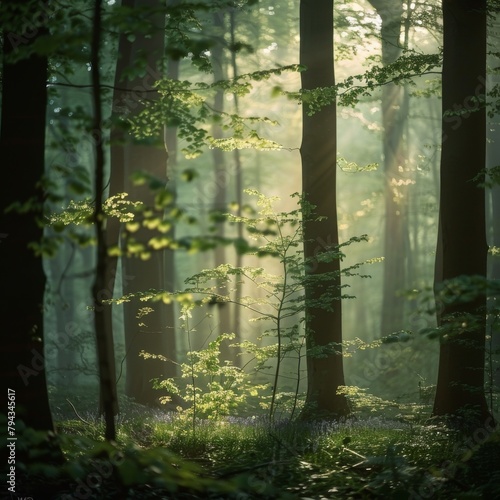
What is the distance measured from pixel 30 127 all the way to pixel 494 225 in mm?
21489

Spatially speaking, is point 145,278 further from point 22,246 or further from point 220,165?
point 220,165

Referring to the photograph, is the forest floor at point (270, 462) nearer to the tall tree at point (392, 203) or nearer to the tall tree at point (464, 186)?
the tall tree at point (464, 186)

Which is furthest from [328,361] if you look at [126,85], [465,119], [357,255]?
[357,255]

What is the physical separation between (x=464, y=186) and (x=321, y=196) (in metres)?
2.61

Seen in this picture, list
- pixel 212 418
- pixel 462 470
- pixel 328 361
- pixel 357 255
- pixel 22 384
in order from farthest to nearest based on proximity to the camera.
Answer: pixel 357 255 → pixel 328 361 → pixel 212 418 → pixel 462 470 → pixel 22 384

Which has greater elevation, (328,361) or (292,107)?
(292,107)

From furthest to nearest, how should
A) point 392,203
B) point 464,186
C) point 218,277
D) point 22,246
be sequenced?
1. point 392,203
2. point 218,277
3. point 464,186
4. point 22,246

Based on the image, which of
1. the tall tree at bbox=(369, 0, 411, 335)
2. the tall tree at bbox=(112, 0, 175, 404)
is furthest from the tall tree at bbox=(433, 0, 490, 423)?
the tall tree at bbox=(369, 0, 411, 335)

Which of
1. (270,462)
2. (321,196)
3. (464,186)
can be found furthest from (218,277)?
(270,462)

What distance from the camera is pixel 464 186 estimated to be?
352 inches

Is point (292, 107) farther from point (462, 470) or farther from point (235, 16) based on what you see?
point (462, 470)

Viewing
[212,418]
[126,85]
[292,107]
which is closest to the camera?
[212,418]

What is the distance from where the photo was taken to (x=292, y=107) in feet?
110

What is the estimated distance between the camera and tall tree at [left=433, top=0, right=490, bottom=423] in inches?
351
